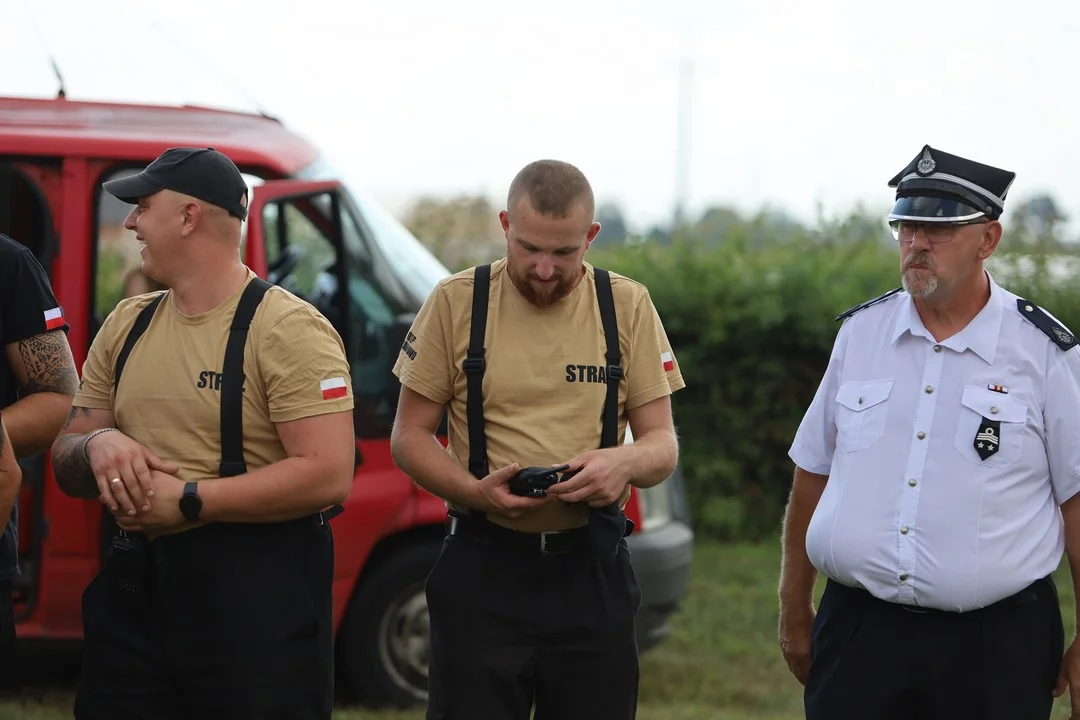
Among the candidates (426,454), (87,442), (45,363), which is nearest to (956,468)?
(426,454)

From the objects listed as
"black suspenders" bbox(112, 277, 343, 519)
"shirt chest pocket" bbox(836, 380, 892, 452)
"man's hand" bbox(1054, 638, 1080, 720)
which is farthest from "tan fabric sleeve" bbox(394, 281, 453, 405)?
"man's hand" bbox(1054, 638, 1080, 720)

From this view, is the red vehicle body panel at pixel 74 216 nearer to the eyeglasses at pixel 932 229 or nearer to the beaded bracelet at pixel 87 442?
the beaded bracelet at pixel 87 442

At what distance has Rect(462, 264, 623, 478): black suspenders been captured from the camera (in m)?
3.54

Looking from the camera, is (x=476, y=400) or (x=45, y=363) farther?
(x=45, y=363)

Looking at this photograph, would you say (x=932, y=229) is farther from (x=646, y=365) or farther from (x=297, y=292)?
(x=297, y=292)

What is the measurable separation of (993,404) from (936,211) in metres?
0.51

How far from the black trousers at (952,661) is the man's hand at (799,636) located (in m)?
0.26

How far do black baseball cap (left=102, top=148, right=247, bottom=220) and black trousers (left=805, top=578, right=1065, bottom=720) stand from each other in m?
1.93

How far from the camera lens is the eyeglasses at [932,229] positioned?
11.5ft

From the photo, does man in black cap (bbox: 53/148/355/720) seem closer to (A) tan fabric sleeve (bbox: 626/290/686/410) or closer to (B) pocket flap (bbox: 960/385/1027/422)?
(A) tan fabric sleeve (bbox: 626/290/686/410)

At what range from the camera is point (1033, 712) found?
3432 millimetres

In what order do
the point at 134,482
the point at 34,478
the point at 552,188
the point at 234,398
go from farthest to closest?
the point at 34,478
the point at 552,188
the point at 234,398
the point at 134,482

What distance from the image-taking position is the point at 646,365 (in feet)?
12.0

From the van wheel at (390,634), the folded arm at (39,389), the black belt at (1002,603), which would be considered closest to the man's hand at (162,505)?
the folded arm at (39,389)
